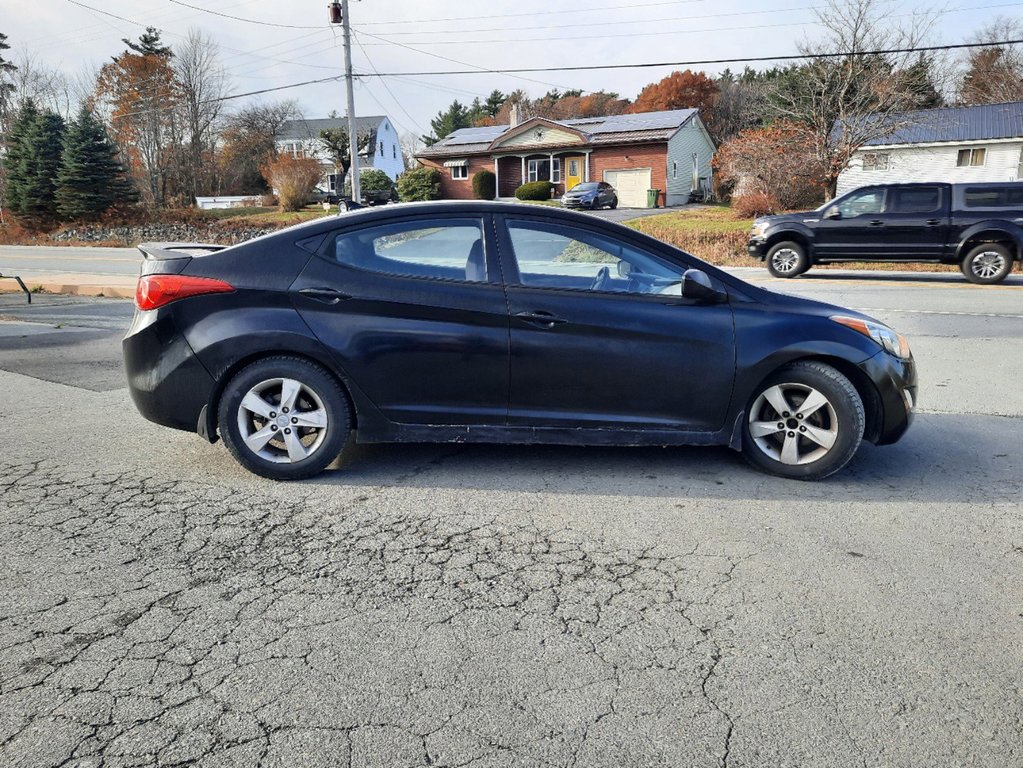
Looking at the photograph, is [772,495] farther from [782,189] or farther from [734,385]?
[782,189]

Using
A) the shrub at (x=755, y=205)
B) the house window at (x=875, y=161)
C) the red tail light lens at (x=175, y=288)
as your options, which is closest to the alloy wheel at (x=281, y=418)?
the red tail light lens at (x=175, y=288)

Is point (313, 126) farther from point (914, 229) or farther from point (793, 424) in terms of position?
point (793, 424)

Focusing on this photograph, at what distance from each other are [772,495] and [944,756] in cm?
213

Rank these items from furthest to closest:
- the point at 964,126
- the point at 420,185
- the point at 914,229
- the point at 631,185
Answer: the point at 420,185, the point at 631,185, the point at 964,126, the point at 914,229

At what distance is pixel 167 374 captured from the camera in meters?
4.43

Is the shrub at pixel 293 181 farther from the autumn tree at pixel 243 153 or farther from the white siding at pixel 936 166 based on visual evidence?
the white siding at pixel 936 166

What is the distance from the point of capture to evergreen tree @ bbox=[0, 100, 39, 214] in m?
43.2

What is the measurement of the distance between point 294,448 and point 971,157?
143 feet

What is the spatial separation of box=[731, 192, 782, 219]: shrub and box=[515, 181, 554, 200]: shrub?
1579 cm

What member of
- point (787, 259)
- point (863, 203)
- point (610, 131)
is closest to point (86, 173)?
point (610, 131)

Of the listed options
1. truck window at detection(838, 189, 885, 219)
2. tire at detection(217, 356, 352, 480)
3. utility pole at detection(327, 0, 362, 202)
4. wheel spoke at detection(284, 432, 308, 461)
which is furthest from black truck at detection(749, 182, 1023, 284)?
utility pole at detection(327, 0, 362, 202)

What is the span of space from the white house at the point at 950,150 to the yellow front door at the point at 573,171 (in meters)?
15.3

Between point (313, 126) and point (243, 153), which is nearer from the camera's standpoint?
point (243, 153)

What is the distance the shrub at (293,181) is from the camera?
144 ft
